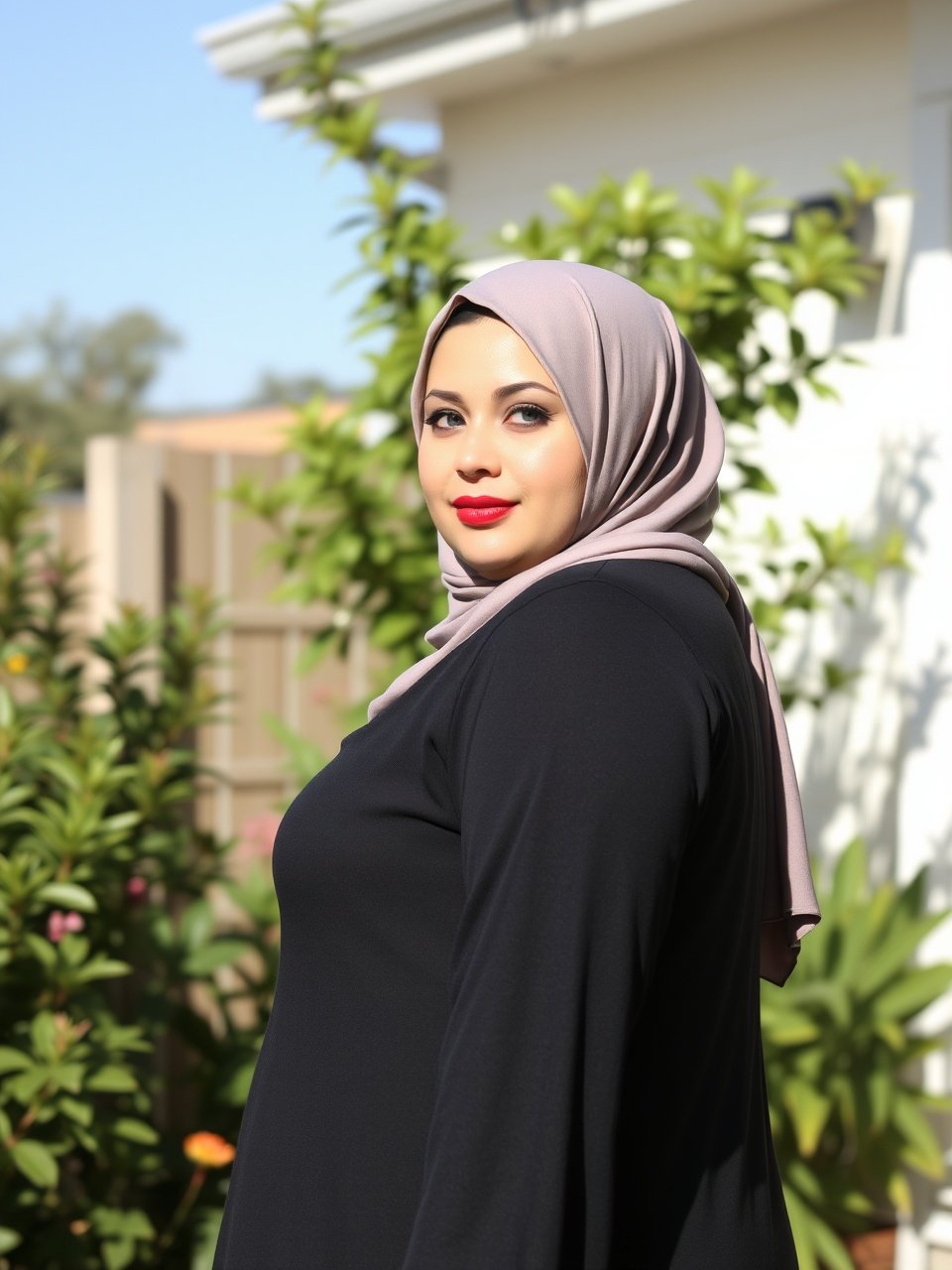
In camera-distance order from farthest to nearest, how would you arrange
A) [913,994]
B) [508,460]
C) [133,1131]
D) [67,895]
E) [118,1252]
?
1. [913,994]
2. [118,1252]
3. [133,1131]
4. [67,895]
5. [508,460]

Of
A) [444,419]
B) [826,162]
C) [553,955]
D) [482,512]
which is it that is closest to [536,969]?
[553,955]

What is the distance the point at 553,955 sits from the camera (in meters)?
1.12

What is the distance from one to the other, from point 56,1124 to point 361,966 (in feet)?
7.25

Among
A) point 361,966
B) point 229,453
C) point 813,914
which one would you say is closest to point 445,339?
point 361,966

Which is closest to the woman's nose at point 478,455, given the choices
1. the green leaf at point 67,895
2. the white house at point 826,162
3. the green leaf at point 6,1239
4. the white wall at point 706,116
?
the green leaf at point 67,895

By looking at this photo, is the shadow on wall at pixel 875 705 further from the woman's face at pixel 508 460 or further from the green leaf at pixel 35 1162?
the woman's face at pixel 508 460

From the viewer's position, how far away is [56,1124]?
3268 millimetres

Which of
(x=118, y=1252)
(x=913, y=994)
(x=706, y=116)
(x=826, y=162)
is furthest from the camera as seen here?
(x=706, y=116)

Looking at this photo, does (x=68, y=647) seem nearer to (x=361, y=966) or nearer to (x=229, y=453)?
(x=229, y=453)

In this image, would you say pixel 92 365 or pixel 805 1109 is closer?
pixel 805 1109

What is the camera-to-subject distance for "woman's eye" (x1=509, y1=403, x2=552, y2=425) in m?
1.40

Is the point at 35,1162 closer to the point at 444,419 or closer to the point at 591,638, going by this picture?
the point at 444,419

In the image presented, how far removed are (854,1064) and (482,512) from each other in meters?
2.87

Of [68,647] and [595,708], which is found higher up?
[595,708]
